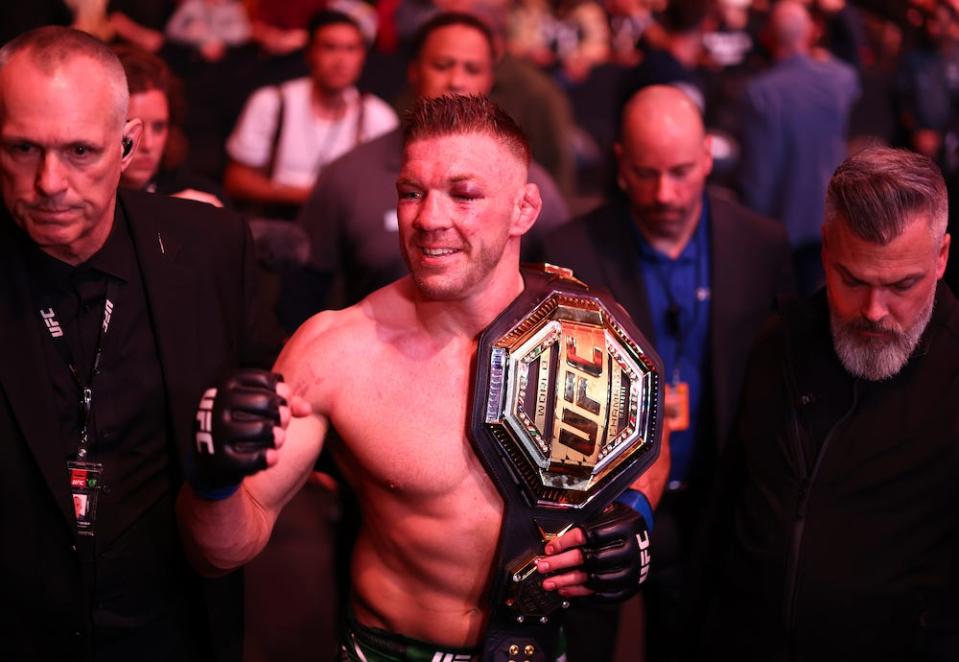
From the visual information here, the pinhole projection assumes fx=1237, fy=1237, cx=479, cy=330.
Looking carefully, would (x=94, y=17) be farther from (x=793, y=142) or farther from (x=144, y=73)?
(x=793, y=142)

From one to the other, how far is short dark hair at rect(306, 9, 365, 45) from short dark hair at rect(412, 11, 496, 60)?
3.48 ft

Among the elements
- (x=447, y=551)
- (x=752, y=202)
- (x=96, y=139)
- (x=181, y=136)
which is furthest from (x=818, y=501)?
(x=752, y=202)

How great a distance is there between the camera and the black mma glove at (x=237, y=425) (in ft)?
7.11

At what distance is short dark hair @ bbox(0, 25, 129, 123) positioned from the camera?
7.91 ft

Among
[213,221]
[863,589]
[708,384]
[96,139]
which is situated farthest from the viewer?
[708,384]

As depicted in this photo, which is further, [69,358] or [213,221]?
[213,221]

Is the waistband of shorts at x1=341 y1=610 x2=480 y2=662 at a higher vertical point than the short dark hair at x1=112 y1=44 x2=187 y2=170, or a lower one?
lower

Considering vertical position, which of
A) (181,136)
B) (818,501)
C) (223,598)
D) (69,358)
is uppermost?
(181,136)

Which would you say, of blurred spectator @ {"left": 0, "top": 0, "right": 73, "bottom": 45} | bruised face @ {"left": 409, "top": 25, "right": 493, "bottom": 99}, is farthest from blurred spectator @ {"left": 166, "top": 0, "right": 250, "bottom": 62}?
blurred spectator @ {"left": 0, "top": 0, "right": 73, "bottom": 45}

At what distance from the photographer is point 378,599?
2580 millimetres

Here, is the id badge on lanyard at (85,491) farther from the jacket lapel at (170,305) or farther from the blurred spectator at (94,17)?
the blurred spectator at (94,17)

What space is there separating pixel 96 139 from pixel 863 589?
1.86 m

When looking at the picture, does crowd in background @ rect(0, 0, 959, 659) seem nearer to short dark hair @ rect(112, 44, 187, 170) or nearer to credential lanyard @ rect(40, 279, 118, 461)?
short dark hair @ rect(112, 44, 187, 170)

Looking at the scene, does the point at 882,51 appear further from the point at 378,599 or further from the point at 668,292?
the point at 378,599
